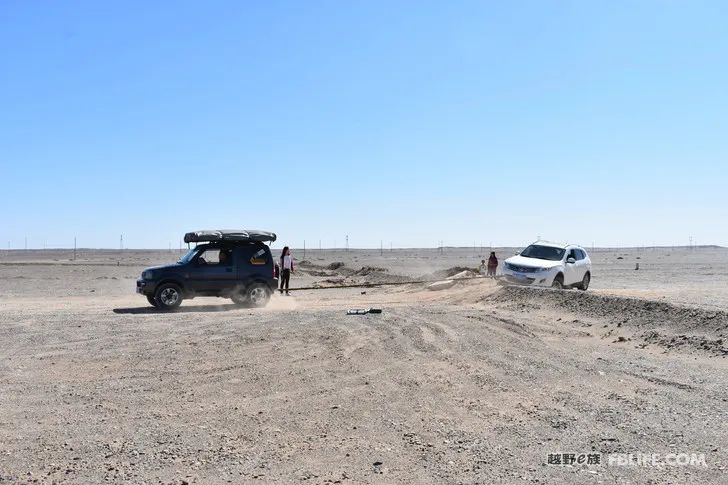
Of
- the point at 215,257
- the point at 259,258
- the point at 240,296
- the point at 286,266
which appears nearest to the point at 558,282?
the point at 286,266

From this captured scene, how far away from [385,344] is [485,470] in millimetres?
5792

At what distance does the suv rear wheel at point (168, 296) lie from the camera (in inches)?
718

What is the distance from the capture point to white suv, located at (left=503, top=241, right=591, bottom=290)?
883 inches

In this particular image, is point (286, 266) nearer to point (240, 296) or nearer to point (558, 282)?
point (240, 296)

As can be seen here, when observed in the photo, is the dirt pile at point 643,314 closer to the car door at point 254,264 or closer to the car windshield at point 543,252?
the car windshield at point 543,252

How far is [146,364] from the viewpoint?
31.8 ft

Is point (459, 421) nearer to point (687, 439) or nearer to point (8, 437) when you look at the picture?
point (687, 439)

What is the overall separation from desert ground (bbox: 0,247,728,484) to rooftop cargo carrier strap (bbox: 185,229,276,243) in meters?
4.69

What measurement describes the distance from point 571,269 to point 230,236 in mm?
11743

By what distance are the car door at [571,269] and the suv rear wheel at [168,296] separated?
41.7 feet

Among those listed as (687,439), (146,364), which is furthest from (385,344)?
(687,439)

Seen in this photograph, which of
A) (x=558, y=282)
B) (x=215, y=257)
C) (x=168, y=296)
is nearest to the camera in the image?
(x=168, y=296)

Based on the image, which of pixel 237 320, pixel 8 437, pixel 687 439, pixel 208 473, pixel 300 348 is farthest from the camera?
pixel 237 320

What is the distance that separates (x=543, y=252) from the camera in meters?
24.2
